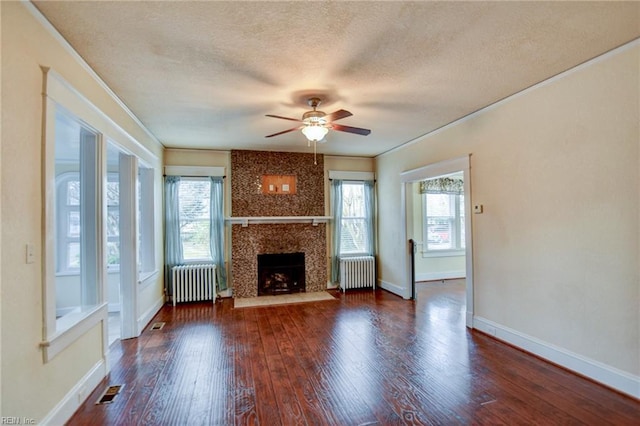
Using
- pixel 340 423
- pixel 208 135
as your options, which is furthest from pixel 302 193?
pixel 340 423

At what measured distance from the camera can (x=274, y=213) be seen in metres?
5.95

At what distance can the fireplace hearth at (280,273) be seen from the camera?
5.88 meters

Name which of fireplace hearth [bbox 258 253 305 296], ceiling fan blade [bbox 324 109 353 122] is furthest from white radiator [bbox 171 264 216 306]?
ceiling fan blade [bbox 324 109 353 122]

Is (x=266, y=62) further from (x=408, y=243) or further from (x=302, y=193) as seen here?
(x=408, y=243)

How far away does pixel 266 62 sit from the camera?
8.43ft

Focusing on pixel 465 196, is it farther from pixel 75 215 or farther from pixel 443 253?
pixel 75 215

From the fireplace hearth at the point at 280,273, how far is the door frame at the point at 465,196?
2032 mm

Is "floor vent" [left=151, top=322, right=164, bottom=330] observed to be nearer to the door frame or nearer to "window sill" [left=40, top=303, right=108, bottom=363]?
"window sill" [left=40, top=303, right=108, bottom=363]

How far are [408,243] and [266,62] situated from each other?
13.3ft

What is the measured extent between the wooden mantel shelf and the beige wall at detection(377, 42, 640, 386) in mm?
2990

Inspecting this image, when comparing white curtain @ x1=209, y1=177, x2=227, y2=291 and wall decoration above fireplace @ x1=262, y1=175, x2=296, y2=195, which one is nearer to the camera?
white curtain @ x1=209, y1=177, x2=227, y2=291

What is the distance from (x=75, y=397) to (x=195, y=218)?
11.7 feet

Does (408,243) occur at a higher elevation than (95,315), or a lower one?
higher

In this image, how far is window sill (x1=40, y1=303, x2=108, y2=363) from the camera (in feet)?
6.64
